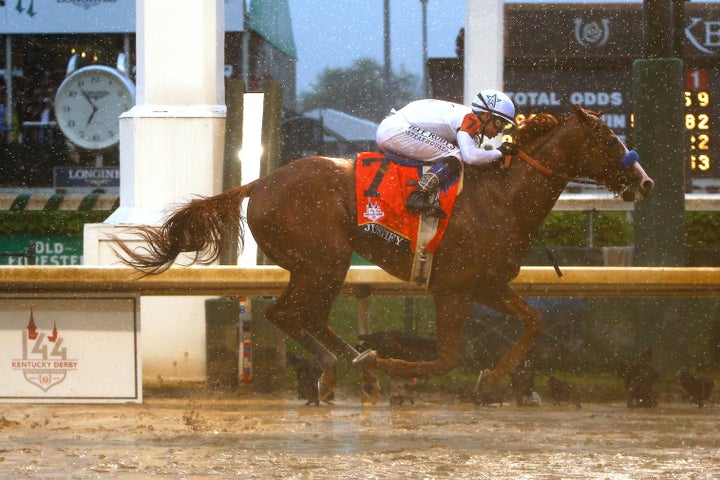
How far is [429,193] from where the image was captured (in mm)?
6691

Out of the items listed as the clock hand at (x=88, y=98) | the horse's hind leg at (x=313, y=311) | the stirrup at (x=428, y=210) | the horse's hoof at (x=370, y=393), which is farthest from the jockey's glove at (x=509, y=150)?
the clock hand at (x=88, y=98)

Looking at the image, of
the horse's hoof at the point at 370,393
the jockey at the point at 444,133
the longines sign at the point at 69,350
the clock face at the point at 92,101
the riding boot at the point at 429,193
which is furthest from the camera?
the clock face at the point at 92,101

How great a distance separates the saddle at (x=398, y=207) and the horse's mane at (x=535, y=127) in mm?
509

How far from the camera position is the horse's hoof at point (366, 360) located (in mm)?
6891

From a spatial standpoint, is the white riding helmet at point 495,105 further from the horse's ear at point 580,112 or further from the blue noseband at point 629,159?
the blue noseband at point 629,159

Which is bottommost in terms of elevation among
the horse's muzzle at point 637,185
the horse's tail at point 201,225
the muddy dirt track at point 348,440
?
the muddy dirt track at point 348,440

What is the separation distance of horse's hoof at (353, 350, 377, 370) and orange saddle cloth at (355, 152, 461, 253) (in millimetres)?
575

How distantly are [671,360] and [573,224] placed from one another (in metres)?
2.61

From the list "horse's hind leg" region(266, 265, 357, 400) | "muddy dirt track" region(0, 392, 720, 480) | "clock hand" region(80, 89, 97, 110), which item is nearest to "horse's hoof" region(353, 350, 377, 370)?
"horse's hind leg" region(266, 265, 357, 400)

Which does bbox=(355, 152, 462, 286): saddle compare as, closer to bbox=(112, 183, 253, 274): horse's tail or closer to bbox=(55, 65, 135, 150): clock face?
bbox=(112, 183, 253, 274): horse's tail

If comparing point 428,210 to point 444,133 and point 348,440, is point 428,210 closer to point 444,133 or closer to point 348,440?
point 444,133

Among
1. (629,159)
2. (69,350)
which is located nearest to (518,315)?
(629,159)

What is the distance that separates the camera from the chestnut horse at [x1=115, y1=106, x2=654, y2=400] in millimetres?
6828

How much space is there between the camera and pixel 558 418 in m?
8.12
